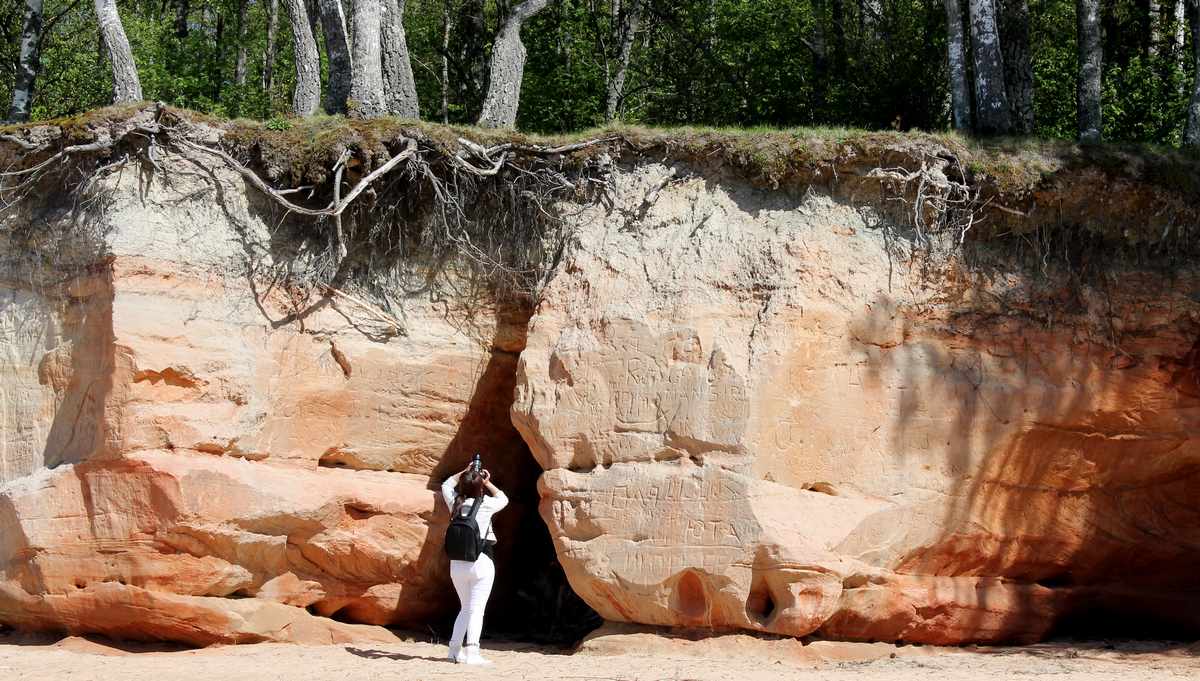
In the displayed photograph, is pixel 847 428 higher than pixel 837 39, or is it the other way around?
pixel 837 39

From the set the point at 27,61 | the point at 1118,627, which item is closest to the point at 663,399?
the point at 1118,627

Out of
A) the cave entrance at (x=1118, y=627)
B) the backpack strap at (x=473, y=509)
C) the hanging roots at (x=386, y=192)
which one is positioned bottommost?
the cave entrance at (x=1118, y=627)

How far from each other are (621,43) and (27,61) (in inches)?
280

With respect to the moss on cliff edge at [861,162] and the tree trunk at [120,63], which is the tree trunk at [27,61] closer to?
the tree trunk at [120,63]

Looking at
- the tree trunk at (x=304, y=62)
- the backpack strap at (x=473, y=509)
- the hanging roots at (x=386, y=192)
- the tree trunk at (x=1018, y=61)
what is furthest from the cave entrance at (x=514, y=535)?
the tree trunk at (x=1018, y=61)

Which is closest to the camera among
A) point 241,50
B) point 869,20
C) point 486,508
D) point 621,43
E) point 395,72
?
point 486,508

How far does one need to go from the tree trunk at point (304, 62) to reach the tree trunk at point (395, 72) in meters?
0.92

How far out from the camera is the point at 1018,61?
30.8 feet

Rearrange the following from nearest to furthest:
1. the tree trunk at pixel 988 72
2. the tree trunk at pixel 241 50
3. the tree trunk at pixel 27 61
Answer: the tree trunk at pixel 988 72, the tree trunk at pixel 27 61, the tree trunk at pixel 241 50

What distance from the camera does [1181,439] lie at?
7.54 m

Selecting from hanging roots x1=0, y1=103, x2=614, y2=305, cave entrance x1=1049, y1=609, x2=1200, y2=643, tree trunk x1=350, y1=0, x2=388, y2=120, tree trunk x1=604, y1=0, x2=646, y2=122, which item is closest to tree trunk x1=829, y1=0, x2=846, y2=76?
tree trunk x1=604, y1=0, x2=646, y2=122

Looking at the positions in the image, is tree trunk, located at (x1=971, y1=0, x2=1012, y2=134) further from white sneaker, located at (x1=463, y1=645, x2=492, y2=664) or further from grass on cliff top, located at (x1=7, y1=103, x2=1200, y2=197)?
white sneaker, located at (x1=463, y1=645, x2=492, y2=664)

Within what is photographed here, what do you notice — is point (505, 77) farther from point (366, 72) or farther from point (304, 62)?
point (304, 62)

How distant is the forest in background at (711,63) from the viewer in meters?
10.3
